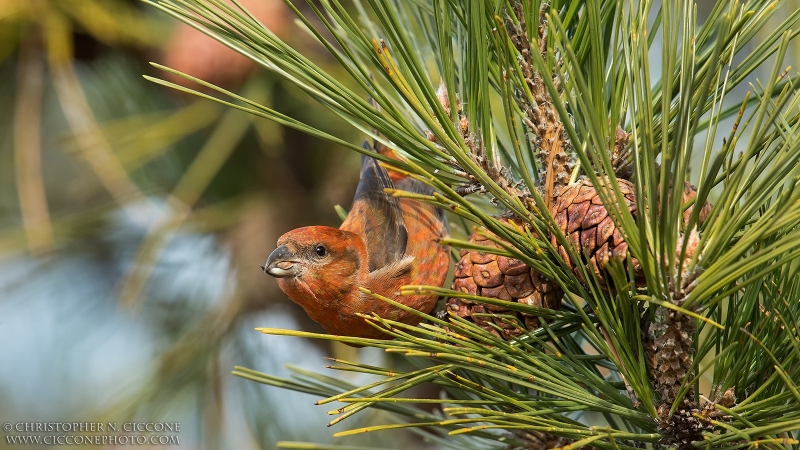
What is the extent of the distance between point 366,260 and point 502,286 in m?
0.79

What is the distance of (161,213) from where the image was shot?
2.70 metres

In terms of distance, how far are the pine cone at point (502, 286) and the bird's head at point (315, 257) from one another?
0.53m

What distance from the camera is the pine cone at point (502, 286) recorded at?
1.23 m

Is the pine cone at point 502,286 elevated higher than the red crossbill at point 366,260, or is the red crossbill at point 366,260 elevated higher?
the red crossbill at point 366,260

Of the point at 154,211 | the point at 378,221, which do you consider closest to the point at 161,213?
the point at 154,211

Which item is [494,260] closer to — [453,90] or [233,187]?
[453,90]

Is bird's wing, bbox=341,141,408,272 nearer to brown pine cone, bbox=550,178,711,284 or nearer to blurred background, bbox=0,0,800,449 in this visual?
blurred background, bbox=0,0,800,449

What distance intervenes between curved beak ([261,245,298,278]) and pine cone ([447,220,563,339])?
54 centimetres

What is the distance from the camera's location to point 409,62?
1.12 metres

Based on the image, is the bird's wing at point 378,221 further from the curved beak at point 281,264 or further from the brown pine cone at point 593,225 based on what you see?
the brown pine cone at point 593,225

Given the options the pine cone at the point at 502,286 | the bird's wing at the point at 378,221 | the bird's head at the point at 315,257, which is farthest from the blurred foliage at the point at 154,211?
the pine cone at the point at 502,286

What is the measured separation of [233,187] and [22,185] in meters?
0.89

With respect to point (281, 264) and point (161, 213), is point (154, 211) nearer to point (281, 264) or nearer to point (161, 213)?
point (161, 213)

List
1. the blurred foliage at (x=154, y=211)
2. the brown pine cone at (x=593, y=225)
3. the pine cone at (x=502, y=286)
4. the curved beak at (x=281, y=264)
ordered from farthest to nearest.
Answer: the blurred foliage at (x=154, y=211), the curved beak at (x=281, y=264), the pine cone at (x=502, y=286), the brown pine cone at (x=593, y=225)
